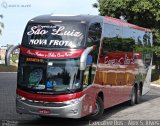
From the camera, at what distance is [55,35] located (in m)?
13.9

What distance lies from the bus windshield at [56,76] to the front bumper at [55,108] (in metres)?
0.37

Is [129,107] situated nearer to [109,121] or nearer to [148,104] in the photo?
[148,104]

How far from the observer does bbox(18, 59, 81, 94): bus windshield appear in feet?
43.8

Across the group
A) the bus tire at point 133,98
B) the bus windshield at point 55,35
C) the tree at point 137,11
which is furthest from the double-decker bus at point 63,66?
the tree at point 137,11

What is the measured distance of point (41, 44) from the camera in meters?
13.9

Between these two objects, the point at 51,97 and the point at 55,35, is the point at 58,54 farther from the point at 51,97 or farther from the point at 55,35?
the point at 51,97

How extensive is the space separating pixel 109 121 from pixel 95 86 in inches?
49.2

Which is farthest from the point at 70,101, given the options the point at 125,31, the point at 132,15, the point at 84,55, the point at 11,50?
the point at 132,15

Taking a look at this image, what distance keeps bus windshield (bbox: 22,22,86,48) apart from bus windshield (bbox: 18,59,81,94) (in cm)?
59

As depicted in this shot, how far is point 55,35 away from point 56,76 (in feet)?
4.37

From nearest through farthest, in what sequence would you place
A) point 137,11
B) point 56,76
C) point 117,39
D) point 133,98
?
point 56,76 → point 117,39 → point 133,98 → point 137,11

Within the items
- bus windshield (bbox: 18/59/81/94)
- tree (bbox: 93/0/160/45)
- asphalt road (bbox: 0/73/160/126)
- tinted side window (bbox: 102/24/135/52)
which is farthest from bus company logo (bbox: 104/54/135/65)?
tree (bbox: 93/0/160/45)

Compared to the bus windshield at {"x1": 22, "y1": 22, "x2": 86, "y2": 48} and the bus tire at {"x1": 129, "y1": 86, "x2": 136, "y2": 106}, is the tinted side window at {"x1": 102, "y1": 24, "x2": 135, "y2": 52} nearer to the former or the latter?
the bus windshield at {"x1": 22, "y1": 22, "x2": 86, "y2": 48}

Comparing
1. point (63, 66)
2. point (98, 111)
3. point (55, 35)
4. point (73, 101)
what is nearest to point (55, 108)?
point (73, 101)
